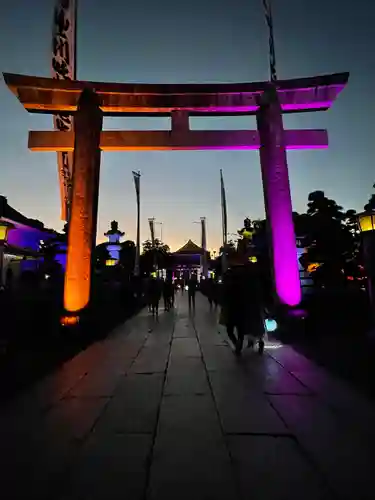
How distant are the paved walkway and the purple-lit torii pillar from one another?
15.5 ft

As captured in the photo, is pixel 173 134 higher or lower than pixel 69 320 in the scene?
higher

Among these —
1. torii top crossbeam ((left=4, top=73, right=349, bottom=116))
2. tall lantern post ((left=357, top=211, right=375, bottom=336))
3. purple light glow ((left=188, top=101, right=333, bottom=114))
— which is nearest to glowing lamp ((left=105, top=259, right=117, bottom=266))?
torii top crossbeam ((left=4, top=73, right=349, bottom=116))

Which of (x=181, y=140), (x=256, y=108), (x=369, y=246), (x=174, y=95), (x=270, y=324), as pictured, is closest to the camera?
(x=369, y=246)

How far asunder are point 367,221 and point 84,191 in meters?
7.65

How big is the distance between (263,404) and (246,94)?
11.0m

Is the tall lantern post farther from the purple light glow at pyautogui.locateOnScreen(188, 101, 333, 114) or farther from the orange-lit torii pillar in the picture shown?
the orange-lit torii pillar

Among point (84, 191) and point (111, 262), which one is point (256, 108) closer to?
point (84, 191)

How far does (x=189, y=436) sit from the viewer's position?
407 cm

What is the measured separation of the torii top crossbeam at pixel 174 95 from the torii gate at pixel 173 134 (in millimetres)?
28

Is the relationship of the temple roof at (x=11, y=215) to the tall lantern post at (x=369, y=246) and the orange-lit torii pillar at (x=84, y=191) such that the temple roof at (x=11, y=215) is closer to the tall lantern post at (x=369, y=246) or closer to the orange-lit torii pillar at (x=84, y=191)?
the orange-lit torii pillar at (x=84, y=191)

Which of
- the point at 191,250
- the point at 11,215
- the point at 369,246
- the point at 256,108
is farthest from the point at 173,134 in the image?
the point at 191,250

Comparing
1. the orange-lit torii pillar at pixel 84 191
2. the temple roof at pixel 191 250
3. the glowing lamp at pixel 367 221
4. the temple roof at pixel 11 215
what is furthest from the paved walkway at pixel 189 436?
the temple roof at pixel 191 250

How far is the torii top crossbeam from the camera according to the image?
13281 millimetres

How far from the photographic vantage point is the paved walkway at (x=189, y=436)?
3051mm
